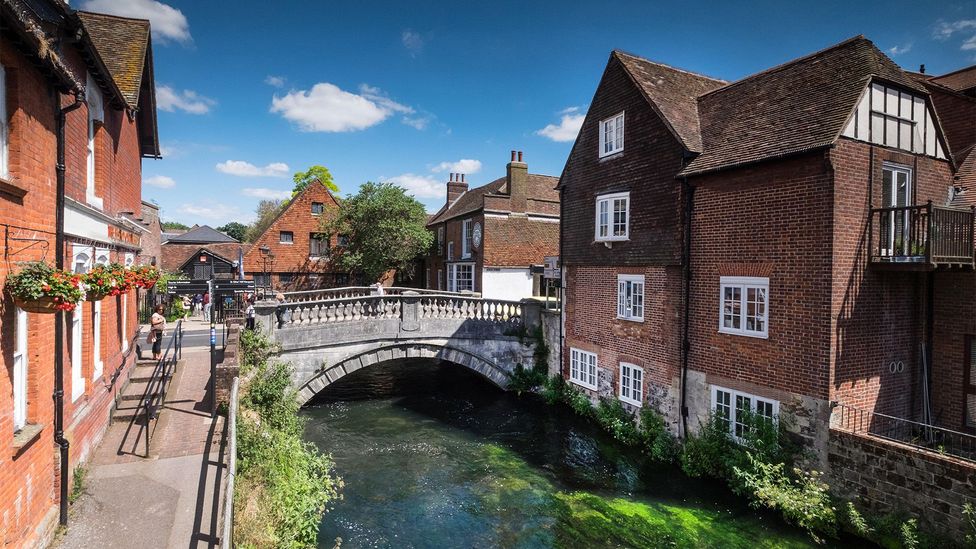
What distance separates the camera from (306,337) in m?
16.1

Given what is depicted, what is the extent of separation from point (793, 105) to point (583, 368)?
34.1ft

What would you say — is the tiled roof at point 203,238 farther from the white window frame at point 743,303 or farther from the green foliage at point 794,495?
the green foliage at point 794,495

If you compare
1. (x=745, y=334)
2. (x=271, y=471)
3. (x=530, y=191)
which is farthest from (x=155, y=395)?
(x=530, y=191)

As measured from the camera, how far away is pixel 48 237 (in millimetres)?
7023

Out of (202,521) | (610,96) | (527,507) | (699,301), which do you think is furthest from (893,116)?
(202,521)

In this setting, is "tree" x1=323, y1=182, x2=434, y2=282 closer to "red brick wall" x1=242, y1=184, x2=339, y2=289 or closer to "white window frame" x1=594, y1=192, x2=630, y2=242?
"red brick wall" x1=242, y1=184, x2=339, y2=289

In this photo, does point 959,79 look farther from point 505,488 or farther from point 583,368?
point 505,488

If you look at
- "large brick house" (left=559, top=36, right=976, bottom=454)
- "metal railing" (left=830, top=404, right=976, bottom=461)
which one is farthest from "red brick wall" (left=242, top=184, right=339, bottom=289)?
"metal railing" (left=830, top=404, right=976, bottom=461)

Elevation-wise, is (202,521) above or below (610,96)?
below

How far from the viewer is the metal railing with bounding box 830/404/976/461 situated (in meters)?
10.8

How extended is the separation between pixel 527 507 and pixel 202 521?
22.8 feet

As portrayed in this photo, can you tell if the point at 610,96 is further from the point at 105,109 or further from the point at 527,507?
the point at 105,109

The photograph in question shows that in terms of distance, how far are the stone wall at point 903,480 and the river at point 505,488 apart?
1.50 meters

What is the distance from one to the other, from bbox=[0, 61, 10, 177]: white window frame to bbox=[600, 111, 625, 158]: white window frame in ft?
47.3
